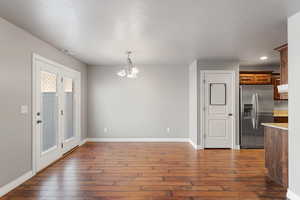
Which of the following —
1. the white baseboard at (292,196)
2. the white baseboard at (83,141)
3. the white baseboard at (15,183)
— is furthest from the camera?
the white baseboard at (83,141)

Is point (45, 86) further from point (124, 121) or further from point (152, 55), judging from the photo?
point (124, 121)

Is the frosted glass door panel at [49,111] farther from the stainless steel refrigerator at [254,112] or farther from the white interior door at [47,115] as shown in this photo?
the stainless steel refrigerator at [254,112]

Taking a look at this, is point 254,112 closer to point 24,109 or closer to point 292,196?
point 292,196

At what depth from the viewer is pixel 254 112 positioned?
5.72 m

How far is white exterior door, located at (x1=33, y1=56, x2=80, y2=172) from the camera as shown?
12.6 ft

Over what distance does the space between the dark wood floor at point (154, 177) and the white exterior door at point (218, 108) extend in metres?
0.48

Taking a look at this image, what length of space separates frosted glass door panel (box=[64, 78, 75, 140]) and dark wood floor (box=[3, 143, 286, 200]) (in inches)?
22.6

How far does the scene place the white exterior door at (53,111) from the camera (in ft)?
12.6

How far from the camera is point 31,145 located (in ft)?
11.9

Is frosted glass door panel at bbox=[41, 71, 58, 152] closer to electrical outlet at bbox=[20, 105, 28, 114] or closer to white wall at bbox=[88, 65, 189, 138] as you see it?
electrical outlet at bbox=[20, 105, 28, 114]

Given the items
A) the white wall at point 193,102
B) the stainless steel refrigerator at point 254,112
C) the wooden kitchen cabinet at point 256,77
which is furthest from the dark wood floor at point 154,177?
the wooden kitchen cabinet at point 256,77

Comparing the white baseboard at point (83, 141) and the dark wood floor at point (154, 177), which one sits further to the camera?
the white baseboard at point (83, 141)

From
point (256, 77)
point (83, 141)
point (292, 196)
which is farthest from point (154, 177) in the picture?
point (256, 77)

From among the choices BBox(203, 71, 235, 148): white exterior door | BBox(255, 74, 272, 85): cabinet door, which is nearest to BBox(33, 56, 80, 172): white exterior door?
BBox(203, 71, 235, 148): white exterior door
